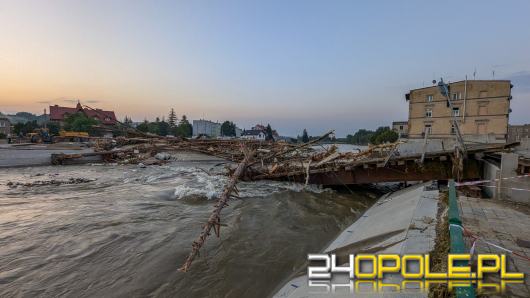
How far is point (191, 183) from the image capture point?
48.0 ft

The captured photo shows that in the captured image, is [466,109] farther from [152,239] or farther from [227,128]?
[227,128]

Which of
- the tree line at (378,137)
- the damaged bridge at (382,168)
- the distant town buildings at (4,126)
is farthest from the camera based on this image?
the distant town buildings at (4,126)

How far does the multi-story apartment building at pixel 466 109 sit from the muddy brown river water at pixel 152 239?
1656 inches

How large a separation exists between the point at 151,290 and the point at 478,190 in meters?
9.51

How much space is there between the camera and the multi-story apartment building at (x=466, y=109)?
4241cm

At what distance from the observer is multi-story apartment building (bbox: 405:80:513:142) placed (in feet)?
139

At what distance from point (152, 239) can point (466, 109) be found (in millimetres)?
55264

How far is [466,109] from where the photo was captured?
45375mm

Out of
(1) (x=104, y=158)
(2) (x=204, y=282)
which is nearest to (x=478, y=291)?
(2) (x=204, y=282)

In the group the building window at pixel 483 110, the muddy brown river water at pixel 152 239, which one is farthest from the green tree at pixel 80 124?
the building window at pixel 483 110

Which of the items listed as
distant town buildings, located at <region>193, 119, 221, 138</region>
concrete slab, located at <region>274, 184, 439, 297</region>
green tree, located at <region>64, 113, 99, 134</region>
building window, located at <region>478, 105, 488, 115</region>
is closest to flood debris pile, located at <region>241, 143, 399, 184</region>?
concrete slab, located at <region>274, 184, 439, 297</region>

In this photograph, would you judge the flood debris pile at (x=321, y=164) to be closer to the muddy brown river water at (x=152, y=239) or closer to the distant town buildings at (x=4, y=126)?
the muddy brown river water at (x=152, y=239)

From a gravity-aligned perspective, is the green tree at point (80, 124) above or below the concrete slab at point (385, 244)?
above

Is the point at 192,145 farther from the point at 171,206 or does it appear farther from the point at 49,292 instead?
the point at 49,292
